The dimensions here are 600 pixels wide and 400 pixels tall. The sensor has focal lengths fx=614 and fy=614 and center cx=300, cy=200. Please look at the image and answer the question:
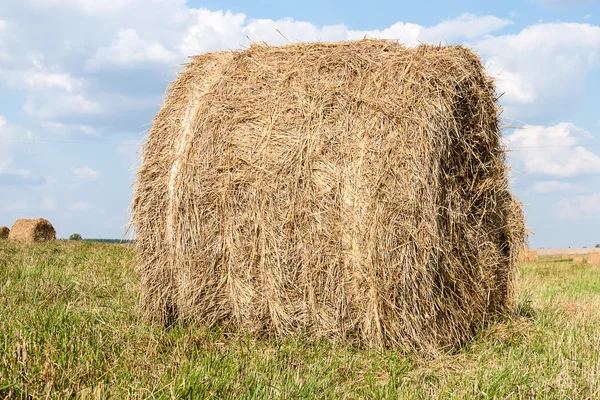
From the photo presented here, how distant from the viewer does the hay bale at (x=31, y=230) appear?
54.9ft

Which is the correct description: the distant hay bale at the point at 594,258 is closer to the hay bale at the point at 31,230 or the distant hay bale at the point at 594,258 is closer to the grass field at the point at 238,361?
the grass field at the point at 238,361

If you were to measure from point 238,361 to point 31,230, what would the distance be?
14.1 m

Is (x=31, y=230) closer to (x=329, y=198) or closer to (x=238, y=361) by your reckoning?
(x=329, y=198)

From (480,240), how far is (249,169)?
2.42 m

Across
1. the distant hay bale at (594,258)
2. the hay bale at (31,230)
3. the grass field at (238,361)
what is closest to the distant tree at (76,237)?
the hay bale at (31,230)

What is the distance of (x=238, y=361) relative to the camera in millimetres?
4582

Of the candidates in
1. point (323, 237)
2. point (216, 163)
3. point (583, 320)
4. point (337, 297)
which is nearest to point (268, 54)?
point (216, 163)

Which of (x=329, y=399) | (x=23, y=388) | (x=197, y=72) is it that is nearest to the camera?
(x=23, y=388)

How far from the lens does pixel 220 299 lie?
5844 mm

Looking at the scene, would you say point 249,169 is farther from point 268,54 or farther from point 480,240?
point 480,240

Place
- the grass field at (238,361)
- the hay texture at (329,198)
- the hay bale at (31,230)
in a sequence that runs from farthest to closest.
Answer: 1. the hay bale at (31,230)
2. the hay texture at (329,198)
3. the grass field at (238,361)

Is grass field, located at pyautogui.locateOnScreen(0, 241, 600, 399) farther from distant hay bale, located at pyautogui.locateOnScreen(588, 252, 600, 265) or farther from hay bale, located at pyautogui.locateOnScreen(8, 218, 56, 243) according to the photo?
distant hay bale, located at pyautogui.locateOnScreen(588, 252, 600, 265)

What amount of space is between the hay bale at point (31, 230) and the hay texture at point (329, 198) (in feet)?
38.6

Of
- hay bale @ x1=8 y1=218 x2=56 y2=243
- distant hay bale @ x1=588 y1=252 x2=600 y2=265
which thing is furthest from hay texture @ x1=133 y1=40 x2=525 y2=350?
distant hay bale @ x1=588 y1=252 x2=600 y2=265
